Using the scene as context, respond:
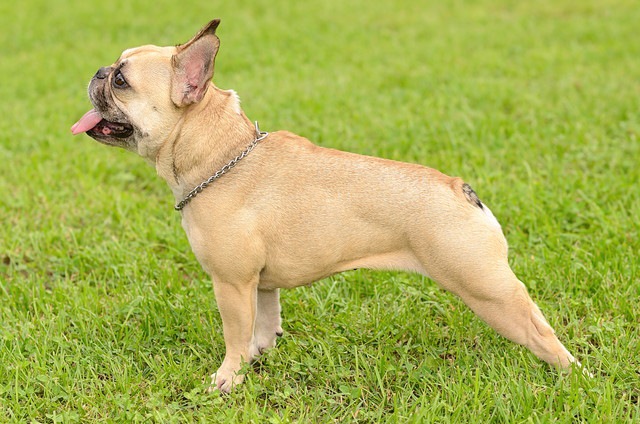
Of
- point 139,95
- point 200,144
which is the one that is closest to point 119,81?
point 139,95

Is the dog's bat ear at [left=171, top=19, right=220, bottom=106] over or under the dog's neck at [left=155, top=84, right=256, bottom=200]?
over

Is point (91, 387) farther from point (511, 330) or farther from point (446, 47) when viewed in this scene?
point (446, 47)

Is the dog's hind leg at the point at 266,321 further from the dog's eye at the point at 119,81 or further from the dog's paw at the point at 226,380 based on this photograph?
the dog's eye at the point at 119,81

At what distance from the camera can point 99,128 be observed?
Result: 369cm

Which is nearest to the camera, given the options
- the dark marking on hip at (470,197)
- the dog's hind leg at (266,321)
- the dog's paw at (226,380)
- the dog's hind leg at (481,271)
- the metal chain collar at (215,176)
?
the dog's hind leg at (481,271)

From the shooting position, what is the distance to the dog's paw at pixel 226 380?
3801 millimetres

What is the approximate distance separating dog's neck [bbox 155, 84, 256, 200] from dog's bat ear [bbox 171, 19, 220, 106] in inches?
4.0

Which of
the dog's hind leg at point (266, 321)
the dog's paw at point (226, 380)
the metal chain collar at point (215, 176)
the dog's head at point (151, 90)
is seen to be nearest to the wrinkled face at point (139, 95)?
the dog's head at point (151, 90)

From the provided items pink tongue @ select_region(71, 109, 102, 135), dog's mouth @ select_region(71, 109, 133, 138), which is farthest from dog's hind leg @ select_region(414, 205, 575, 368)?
pink tongue @ select_region(71, 109, 102, 135)

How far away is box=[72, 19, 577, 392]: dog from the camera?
3428mm

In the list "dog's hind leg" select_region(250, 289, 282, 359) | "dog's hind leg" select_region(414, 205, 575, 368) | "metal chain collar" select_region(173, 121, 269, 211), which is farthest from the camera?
"dog's hind leg" select_region(250, 289, 282, 359)

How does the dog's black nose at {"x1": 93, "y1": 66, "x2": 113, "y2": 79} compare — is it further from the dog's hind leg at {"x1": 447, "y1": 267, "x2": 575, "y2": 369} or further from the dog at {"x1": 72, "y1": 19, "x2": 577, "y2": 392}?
the dog's hind leg at {"x1": 447, "y1": 267, "x2": 575, "y2": 369}

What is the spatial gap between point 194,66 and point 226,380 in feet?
5.37

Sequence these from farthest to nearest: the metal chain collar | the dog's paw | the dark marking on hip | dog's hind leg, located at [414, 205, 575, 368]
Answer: the dog's paw, the metal chain collar, the dark marking on hip, dog's hind leg, located at [414, 205, 575, 368]
